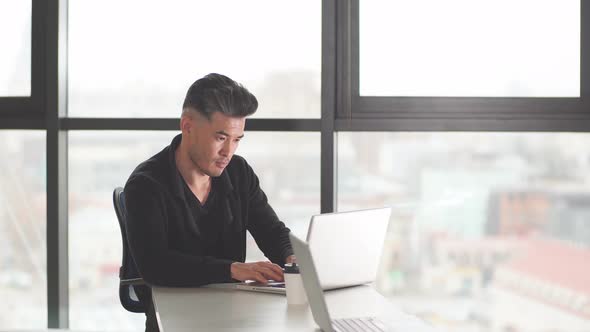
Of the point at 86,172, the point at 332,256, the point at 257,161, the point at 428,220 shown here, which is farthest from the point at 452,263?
the point at 86,172

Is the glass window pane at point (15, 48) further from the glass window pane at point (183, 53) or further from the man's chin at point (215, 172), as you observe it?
the man's chin at point (215, 172)

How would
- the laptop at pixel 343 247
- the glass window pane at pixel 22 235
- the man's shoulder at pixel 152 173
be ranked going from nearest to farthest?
the laptop at pixel 343 247 → the man's shoulder at pixel 152 173 → the glass window pane at pixel 22 235

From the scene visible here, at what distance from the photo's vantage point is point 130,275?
279 cm

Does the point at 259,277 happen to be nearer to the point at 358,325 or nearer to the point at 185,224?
the point at 185,224

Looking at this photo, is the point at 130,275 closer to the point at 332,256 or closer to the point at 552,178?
the point at 332,256

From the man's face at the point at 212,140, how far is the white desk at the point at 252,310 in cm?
46

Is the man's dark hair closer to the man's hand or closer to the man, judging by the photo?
the man

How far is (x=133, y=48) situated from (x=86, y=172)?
23.8 inches

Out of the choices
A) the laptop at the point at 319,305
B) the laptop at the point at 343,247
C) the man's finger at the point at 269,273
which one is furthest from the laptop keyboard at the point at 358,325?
the man's finger at the point at 269,273

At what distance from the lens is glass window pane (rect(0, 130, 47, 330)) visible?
12.0 ft

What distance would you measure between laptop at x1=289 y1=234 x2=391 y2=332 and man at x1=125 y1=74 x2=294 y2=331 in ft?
1.74

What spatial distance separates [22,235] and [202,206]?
1350 millimetres

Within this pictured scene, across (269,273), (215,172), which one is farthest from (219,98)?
(269,273)

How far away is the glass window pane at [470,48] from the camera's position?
345 centimetres
